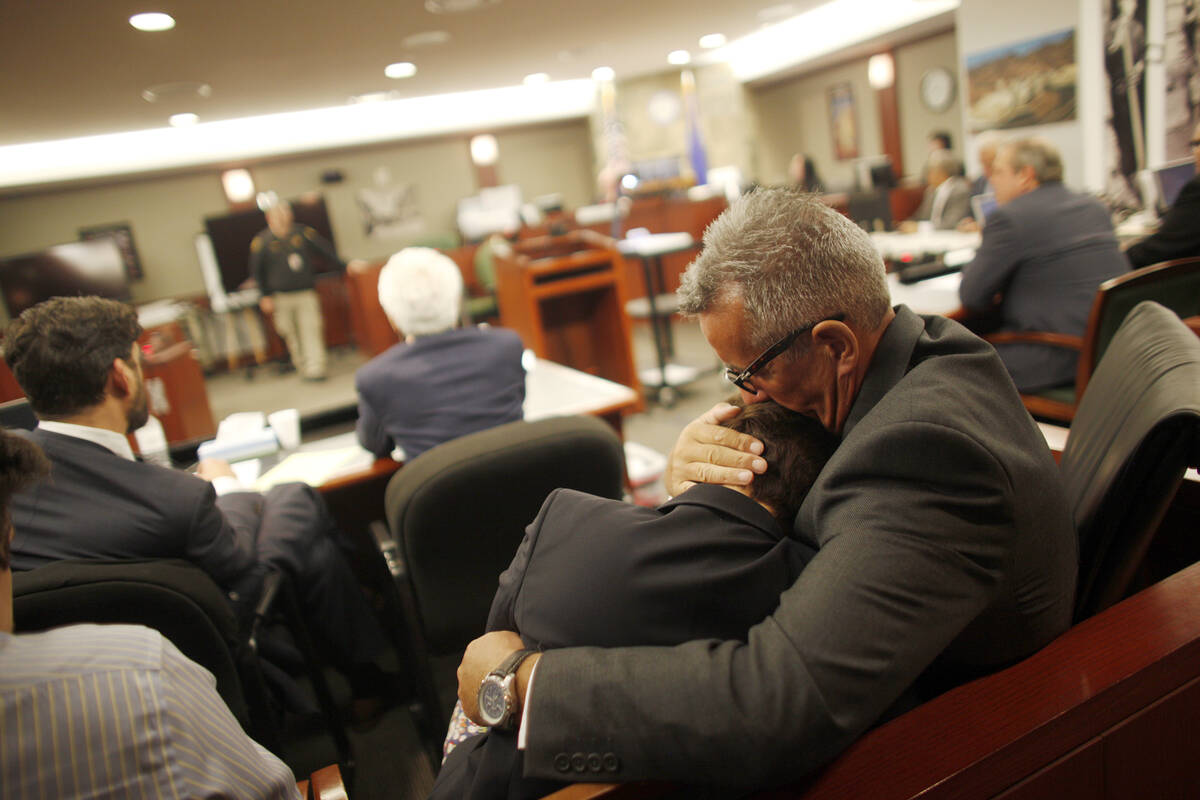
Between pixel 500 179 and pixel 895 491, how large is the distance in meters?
10.6

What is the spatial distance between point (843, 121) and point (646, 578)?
11.0m

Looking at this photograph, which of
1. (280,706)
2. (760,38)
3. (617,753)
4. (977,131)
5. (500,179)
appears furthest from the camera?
(500,179)

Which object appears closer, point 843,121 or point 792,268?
point 792,268

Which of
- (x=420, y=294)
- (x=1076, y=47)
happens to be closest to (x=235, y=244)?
(x=420, y=294)

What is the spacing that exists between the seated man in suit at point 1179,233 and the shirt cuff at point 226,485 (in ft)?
11.5

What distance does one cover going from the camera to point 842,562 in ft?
2.49

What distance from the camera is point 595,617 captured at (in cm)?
84

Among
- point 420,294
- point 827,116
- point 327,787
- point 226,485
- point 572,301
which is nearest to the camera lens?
point 327,787

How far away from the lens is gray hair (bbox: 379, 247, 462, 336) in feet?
7.54

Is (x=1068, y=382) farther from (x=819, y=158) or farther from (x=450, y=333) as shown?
(x=819, y=158)

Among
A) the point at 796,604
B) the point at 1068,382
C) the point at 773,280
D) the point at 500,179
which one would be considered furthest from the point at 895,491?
the point at 500,179

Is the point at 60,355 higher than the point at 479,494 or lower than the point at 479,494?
higher

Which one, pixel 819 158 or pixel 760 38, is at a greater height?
pixel 760 38

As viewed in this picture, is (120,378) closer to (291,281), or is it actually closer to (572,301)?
(572,301)
